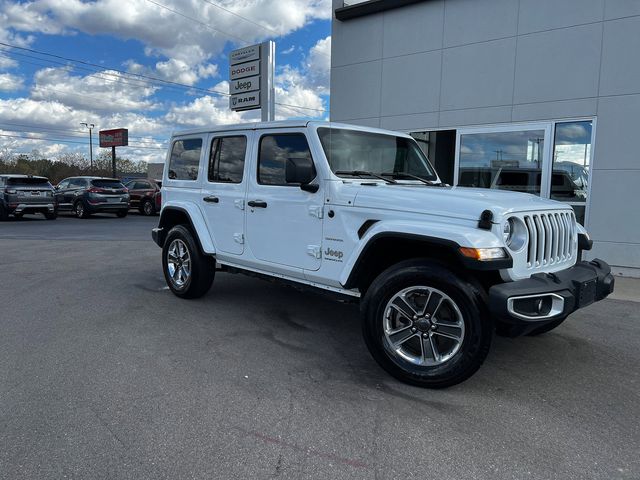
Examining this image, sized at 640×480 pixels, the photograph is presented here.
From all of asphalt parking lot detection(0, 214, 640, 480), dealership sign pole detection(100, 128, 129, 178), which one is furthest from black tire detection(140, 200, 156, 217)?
dealership sign pole detection(100, 128, 129, 178)

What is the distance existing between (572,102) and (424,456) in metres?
7.39

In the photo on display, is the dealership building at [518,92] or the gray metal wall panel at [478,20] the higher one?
the gray metal wall panel at [478,20]

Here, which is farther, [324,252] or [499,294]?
[324,252]

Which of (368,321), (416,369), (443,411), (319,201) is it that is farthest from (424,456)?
(319,201)

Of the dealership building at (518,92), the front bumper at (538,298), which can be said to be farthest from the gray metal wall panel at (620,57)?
the front bumper at (538,298)

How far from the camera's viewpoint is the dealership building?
7.79 meters

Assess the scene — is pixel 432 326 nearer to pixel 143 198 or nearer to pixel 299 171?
pixel 299 171

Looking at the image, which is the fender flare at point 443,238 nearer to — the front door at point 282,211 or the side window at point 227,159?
the front door at point 282,211

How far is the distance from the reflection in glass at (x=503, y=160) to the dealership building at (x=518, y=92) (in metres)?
0.02

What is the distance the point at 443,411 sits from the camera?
3.19 meters

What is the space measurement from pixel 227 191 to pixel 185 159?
3.56 feet

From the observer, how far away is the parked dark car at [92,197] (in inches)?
739

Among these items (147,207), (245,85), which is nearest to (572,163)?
(245,85)

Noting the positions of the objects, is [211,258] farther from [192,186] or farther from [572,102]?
[572,102]
